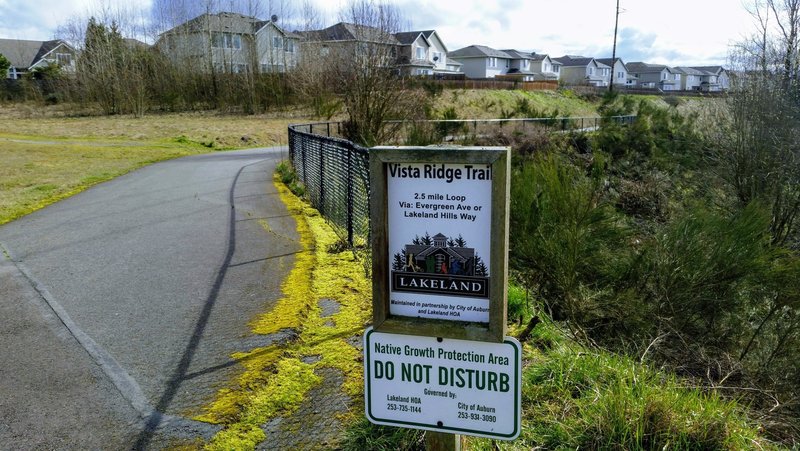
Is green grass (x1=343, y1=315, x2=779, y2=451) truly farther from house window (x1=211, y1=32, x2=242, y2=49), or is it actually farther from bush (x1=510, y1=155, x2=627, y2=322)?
house window (x1=211, y1=32, x2=242, y2=49)

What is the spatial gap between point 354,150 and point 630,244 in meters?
3.56

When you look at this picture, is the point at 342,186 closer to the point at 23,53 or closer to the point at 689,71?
the point at 23,53

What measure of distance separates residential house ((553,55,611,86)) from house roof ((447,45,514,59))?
19539 mm

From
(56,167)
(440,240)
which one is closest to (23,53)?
(56,167)

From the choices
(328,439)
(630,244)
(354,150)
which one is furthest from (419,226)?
(630,244)

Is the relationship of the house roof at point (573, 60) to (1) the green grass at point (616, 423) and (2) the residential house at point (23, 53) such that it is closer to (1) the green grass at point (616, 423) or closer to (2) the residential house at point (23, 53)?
(2) the residential house at point (23, 53)

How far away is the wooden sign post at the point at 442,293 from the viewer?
7.29ft

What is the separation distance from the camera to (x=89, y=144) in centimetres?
2538

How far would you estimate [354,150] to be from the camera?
6.70 m

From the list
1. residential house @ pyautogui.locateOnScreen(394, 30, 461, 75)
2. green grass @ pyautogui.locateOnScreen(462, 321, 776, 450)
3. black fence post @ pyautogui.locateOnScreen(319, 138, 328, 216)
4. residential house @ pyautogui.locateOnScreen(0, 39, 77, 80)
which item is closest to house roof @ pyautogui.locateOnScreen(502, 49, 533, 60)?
residential house @ pyautogui.locateOnScreen(394, 30, 461, 75)

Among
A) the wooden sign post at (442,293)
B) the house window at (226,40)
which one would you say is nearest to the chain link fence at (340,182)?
the wooden sign post at (442,293)

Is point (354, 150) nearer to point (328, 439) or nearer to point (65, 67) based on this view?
point (328, 439)

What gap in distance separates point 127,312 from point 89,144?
23075 mm

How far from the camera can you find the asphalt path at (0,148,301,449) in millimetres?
3469
